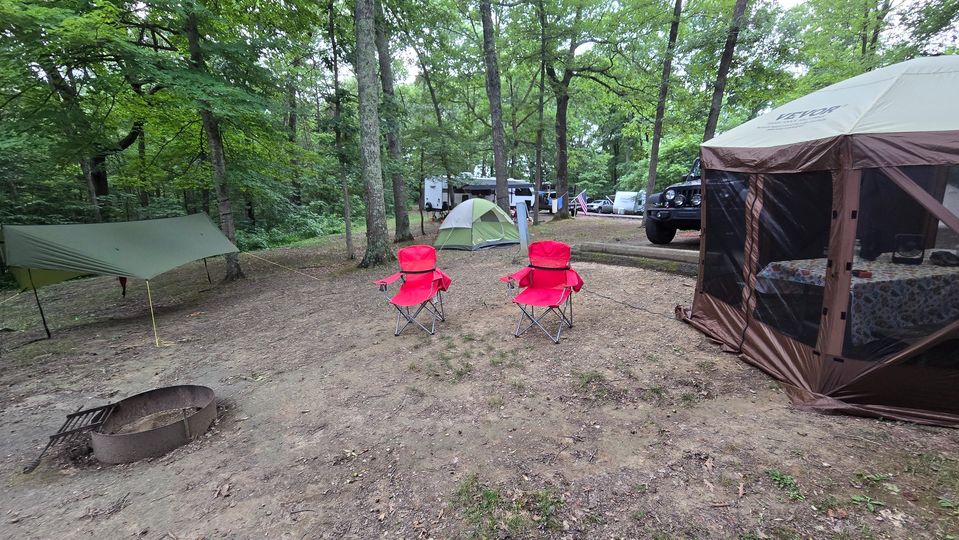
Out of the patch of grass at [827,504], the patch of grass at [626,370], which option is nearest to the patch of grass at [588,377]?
the patch of grass at [626,370]

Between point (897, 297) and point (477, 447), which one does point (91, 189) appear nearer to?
point (477, 447)

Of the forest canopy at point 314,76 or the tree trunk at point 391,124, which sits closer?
the forest canopy at point 314,76

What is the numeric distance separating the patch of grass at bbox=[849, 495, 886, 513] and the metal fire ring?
12.8 feet

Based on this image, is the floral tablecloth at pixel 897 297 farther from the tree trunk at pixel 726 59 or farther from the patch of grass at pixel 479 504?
the tree trunk at pixel 726 59

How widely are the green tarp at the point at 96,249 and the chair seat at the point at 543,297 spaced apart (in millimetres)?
4915

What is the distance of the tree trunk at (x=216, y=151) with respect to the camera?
6.73 metres

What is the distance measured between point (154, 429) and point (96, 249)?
4083 mm

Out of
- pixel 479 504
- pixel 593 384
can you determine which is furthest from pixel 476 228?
pixel 479 504

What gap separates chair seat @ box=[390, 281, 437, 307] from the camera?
4339 millimetres

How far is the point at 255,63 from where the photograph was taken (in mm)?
7199

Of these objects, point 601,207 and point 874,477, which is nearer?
point 874,477

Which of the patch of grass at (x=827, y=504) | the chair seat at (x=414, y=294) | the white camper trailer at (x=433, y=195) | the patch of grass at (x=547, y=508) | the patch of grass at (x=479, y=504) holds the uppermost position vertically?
the white camper trailer at (x=433, y=195)

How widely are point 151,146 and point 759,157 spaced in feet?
49.3

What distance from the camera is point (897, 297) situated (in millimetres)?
2568
